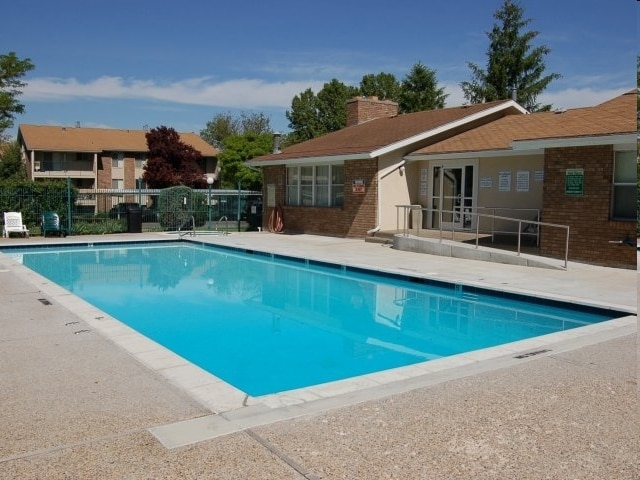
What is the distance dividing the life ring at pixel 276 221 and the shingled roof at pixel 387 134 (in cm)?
188

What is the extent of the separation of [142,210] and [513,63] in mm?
26856

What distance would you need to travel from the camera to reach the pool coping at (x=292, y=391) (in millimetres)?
4391

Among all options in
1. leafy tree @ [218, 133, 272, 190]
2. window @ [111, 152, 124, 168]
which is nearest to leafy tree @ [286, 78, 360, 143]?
leafy tree @ [218, 133, 272, 190]

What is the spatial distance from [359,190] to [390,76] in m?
38.3

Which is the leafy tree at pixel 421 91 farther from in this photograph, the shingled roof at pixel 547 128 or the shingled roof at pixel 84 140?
the shingled roof at pixel 547 128

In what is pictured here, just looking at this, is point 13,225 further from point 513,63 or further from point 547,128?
point 513,63

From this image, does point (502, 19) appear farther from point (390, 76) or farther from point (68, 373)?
point (68, 373)

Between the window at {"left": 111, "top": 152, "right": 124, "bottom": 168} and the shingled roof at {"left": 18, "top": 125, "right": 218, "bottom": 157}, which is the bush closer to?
the shingled roof at {"left": 18, "top": 125, "right": 218, "bottom": 157}

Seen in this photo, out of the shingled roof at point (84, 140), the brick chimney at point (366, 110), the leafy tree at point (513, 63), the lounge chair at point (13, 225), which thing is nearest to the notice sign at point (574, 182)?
the brick chimney at point (366, 110)

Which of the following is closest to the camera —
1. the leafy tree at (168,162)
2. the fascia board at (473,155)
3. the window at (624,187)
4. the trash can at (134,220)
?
the window at (624,187)

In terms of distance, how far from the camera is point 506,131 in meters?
18.8

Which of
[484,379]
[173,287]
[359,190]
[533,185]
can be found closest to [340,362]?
[484,379]

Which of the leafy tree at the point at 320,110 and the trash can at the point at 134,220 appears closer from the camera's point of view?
the trash can at the point at 134,220

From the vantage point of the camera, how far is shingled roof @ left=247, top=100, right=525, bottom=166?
64.4 ft
